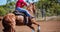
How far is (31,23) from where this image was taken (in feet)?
15.1

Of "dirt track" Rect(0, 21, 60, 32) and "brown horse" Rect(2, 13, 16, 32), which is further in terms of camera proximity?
"dirt track" Rect(0, 21, 60, 32)

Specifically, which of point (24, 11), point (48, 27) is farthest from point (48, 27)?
point (24, 11)

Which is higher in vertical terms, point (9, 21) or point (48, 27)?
point (9, 21)

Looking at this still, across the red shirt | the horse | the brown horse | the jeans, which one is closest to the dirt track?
the horse

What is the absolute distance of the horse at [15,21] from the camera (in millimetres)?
3854

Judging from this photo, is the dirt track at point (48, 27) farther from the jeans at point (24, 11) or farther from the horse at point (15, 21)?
the jeans at point (24, 11)

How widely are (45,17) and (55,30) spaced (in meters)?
0.34

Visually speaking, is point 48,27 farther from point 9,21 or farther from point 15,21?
point 9,21

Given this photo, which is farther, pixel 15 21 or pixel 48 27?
pixel 48 27

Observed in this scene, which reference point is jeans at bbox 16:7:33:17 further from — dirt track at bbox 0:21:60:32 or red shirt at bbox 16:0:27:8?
dirt track at bbox 0:21:60:32

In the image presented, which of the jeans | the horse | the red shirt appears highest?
the red shirt

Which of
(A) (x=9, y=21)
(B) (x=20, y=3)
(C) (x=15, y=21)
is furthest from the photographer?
(B) (x=20, y=3)

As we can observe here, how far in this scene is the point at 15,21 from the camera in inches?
165

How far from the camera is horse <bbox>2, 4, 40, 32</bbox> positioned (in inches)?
152
